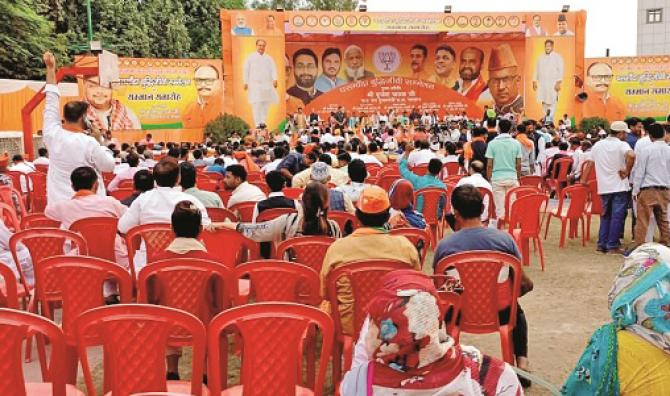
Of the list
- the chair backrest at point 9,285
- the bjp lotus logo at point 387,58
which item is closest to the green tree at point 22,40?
the bjp lotus logo at point 387,58

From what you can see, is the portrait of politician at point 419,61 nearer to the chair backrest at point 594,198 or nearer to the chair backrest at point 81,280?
the chair backrest at point 594,198

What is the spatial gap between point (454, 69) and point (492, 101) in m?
2.05

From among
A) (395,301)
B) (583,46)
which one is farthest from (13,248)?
(583,46)

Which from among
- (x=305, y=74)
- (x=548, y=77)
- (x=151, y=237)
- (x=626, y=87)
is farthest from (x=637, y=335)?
(x=305, y=74)

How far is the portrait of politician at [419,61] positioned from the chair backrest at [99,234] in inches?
939

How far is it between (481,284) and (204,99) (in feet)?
63.3

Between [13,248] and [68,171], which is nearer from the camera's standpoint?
[13,248]

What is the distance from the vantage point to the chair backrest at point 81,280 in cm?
330

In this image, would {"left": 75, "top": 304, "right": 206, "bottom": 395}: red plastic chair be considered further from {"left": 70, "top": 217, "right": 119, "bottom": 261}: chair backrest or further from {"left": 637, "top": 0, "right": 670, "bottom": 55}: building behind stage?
{"left": 637, "top": 0, "right": 670, "bottom": 55}: building behind stage

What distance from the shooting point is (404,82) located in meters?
27.5

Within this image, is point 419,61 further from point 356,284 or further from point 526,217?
point 356,284

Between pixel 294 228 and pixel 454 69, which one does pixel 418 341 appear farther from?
pixel 454 69

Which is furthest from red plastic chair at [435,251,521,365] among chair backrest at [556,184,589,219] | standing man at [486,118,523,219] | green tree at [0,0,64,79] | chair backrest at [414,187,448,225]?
green tree at [0,0,64,79]

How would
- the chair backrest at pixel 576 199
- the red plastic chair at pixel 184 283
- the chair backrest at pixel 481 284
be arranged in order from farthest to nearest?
the chair backrest at pixel 576 199 < the chair backrest at pixel 481 284 < the red plastic chair at pixel 184 283
